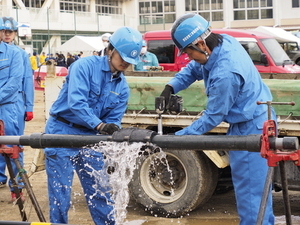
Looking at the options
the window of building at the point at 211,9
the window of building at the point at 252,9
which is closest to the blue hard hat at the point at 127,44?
the window of building at the point at 252,9

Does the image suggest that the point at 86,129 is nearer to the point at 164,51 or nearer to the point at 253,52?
the point at 253,52

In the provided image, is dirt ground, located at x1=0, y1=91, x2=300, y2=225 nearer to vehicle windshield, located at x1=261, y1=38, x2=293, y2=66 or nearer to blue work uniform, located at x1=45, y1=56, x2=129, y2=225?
blue work uniform, located at x1=45, y1=56, x2=129, y2=225

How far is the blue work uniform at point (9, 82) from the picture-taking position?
24.2ft

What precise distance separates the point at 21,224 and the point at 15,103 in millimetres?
4257

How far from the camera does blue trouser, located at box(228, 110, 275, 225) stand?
190 inches

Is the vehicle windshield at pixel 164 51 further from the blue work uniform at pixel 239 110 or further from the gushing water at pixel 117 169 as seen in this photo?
the blue work uniform at pixel 239 110

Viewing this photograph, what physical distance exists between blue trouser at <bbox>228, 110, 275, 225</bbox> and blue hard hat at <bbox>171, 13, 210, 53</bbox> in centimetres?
73

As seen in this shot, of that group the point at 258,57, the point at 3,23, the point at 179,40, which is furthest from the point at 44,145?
the point at 258,57

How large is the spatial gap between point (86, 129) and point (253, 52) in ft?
38.0

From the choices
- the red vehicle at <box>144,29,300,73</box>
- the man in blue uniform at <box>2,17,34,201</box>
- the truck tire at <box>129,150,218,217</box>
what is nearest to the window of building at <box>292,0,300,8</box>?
the red vehicle at <box>144,29,300,73</box>

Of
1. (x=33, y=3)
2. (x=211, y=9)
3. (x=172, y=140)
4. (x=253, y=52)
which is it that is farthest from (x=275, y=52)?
(x=211, y=9)

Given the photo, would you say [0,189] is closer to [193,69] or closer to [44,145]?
[193,69]

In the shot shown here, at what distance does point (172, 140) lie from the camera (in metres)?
3.74

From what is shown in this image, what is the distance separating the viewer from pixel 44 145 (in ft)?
13.3
